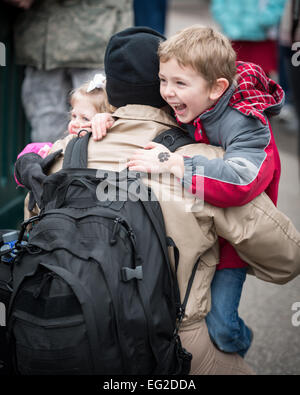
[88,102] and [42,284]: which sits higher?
[88,102]

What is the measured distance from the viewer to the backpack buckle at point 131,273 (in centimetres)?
162

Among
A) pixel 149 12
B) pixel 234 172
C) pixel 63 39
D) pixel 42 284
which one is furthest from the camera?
pixel 149 12

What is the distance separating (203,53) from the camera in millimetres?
1811

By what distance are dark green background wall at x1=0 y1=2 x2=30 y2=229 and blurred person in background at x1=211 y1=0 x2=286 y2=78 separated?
323 cm

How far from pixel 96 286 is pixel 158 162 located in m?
0.52

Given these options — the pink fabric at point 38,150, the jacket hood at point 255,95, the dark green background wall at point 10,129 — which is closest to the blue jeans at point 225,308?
the jacket hood at point 255,95

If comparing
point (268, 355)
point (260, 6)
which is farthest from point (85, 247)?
point (260, 6)

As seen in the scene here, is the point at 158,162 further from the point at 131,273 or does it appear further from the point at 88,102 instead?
the point at 88,102

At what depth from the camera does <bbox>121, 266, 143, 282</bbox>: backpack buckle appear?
162 centimetres

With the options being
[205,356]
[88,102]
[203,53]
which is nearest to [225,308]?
[205,356]

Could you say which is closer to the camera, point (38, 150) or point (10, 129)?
point (38, 150)

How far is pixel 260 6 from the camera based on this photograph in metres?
5.83

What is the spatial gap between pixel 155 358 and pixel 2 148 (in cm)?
245
